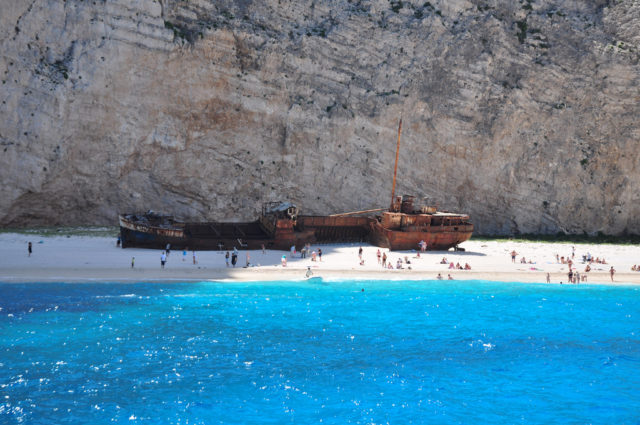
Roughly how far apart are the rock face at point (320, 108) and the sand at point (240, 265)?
10486mm

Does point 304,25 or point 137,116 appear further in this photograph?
point 304,25

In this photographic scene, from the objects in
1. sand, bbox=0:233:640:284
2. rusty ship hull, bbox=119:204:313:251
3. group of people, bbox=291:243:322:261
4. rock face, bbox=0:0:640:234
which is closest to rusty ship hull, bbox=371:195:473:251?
sand, bbox=0:233:640:284

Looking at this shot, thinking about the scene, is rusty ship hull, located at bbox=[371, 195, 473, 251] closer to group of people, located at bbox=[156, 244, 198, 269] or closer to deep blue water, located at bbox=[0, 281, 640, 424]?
deep blue water, located at bbox=[0, 281, 640, 424]

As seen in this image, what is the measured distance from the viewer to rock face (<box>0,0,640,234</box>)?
138 ft

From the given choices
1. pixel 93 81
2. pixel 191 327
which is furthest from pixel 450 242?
pixel 93 81

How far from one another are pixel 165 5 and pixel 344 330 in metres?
37.3

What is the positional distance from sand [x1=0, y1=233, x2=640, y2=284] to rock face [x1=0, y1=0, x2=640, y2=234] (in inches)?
413

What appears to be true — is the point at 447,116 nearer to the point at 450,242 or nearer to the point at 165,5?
the point at 450,242

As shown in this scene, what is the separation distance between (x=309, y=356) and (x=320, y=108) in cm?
3388

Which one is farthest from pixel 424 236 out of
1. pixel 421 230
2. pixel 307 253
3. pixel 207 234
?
pixel 207 234

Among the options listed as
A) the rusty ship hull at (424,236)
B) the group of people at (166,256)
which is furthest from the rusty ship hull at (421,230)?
the group of people at (166,256)

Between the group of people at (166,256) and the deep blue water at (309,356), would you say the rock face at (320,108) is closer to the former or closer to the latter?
the group of people at (166,256)

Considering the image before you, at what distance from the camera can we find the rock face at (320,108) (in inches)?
1657

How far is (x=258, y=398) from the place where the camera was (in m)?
14.6
